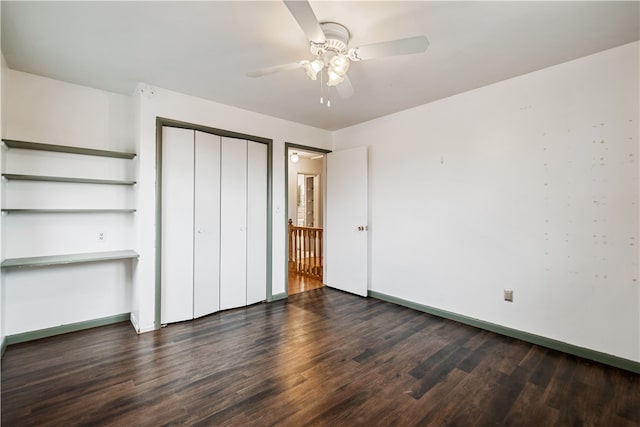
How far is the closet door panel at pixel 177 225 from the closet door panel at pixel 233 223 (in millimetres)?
378

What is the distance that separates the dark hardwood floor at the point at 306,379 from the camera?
1.74 m

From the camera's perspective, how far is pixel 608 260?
90.8 inches

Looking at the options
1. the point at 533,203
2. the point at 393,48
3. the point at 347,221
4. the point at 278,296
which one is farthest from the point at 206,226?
the point at 533,203

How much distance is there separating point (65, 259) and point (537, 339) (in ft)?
14.7

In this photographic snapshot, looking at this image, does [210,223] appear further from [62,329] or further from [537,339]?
[537,339]

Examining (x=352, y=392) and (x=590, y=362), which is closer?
(x=352, y=392)

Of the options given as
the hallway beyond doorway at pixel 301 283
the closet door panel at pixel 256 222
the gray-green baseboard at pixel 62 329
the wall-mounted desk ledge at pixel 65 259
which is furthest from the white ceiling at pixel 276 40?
the hallway beyond doorway at pixel 301 283

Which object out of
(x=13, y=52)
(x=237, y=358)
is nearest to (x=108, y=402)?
(x=237, y=358)

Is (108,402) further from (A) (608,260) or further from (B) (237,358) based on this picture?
(A) (608,260)

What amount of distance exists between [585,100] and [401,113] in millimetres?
1802

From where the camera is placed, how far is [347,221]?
4320mm

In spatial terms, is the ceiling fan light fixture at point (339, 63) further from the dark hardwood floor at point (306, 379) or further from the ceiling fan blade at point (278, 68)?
the dark hardwood floor at point (306, 379)

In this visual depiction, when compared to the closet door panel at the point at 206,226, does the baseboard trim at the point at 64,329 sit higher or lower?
lower

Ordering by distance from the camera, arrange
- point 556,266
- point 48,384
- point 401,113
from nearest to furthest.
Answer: point 48,384 → point 556,266 → point 401,113
